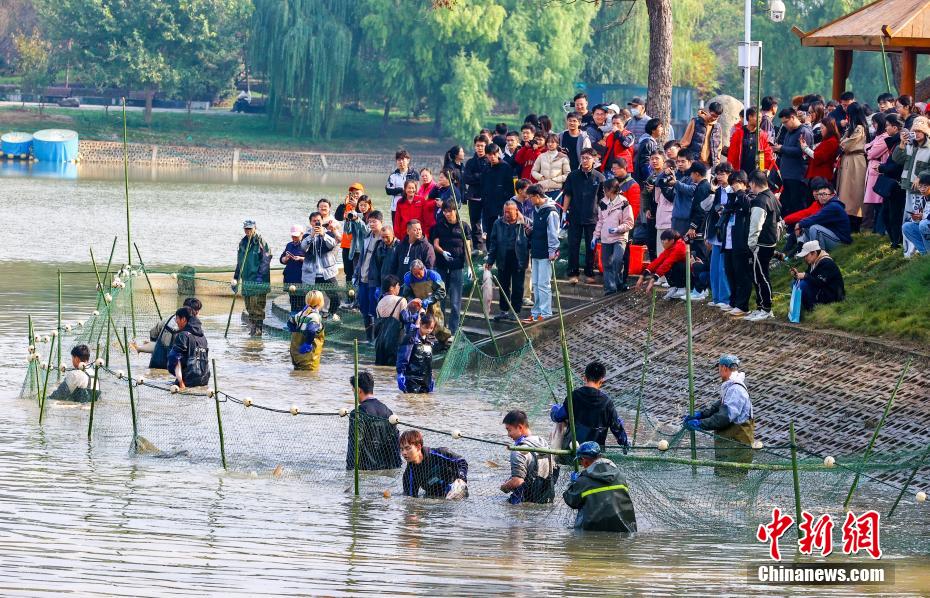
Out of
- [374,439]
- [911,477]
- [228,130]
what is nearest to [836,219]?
[911,477]

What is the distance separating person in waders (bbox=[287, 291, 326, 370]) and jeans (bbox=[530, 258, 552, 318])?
9.49 ft

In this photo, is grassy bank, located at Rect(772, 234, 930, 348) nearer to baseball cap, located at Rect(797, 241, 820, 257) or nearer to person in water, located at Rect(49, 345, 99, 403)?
baseball cap, located at Rect(797, 241, 820, 257)

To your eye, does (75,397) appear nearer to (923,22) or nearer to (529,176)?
(529,176)

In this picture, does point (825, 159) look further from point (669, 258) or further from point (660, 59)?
point (660, 59)

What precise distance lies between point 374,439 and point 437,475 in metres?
0.89

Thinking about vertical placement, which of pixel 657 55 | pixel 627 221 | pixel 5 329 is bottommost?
pixel 5 329

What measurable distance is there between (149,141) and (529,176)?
56932mm

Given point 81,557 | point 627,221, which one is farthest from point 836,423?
point 81,557

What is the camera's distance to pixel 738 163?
20484 mm

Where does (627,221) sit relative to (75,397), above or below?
above

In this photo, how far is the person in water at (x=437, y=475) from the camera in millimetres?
13375

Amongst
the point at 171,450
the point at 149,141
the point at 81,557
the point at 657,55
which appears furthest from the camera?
the point at 149,141

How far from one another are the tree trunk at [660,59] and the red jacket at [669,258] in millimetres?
10120

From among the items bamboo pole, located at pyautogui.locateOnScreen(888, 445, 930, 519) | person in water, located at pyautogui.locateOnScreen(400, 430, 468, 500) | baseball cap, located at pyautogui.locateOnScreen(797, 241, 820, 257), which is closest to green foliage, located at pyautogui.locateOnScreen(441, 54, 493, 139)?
baseball cap, located at pyautogui.locateOnScreen(797, 241, 820, 257)
